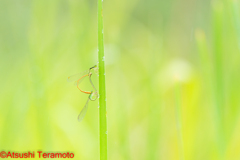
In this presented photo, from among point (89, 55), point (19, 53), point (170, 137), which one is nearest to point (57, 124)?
point (89, 55)

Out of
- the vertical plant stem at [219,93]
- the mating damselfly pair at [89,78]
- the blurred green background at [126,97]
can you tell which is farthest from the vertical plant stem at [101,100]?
the vertical plant stem at [219,93]

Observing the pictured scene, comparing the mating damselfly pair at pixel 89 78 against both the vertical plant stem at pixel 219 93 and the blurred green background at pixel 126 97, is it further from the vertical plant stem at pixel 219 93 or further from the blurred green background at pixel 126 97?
the vertical plant stem at pixel 219 93

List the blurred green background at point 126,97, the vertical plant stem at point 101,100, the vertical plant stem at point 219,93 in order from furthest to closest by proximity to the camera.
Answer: the blurred green background at point 126,97 → the vertical plant stem at point 219,93 → the vertical plant stem at point 101,100

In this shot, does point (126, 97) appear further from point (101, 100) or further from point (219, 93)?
point (101, 100)

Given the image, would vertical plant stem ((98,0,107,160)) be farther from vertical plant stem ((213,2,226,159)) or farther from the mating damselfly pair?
vertical plant stem ((213,2,226,159))

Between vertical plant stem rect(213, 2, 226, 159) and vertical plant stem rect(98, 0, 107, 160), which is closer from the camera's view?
vertical plant stem rect(98, 0, 107, 160)

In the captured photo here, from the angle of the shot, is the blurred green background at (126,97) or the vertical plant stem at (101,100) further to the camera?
the blurred green background at (126,97)

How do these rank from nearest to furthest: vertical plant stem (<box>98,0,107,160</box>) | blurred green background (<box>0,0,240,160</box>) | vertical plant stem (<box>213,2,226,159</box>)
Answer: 1. vertical plant stem (<box>98,0,107,160</box>)
2. vertical plant stem (<box>213,2,226,159</box>)
3. blurred green background (<box>0,0,240,160</box>)

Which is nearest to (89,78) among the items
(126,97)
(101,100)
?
(101,100)

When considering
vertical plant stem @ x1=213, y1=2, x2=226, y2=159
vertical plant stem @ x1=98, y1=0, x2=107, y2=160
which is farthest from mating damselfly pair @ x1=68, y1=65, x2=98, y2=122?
vertical plant stem @ x1=213, y1=2, x2=226, y2=159
